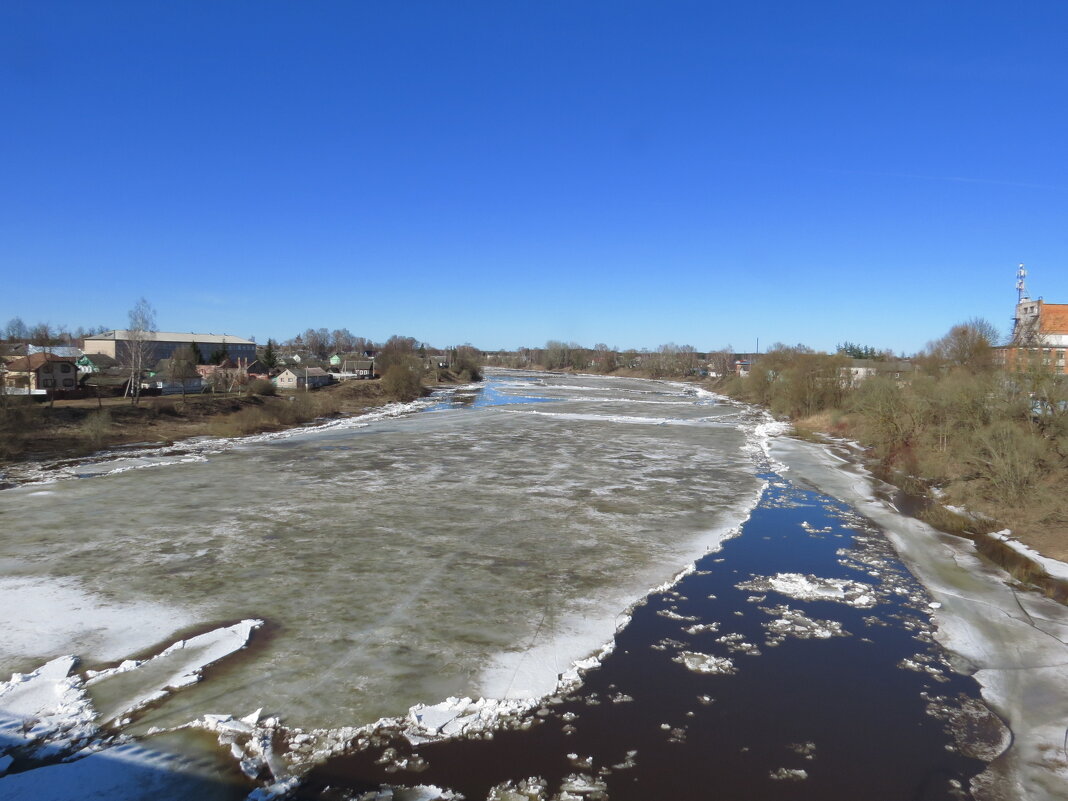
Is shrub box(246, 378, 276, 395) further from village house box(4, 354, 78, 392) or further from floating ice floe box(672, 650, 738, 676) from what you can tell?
floating ice floe box(672, 650, 738, 676)

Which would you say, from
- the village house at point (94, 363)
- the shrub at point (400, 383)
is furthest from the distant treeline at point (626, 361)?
the village house at point (94, 363)

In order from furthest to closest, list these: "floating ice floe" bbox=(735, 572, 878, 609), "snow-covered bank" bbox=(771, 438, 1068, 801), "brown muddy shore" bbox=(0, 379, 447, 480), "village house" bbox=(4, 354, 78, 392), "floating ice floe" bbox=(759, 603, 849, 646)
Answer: "village house" bbox=(4, 354, 78, 392), "brown muddy shore" bbox=(0, 379, 447, 480), "floating ice floe" bbox=(735, 572, 878, 609), "floating ice floe" bbox=(759, 603, 849, 646), "snow-covered bank" bbox=(771, 438, 1068, 801)

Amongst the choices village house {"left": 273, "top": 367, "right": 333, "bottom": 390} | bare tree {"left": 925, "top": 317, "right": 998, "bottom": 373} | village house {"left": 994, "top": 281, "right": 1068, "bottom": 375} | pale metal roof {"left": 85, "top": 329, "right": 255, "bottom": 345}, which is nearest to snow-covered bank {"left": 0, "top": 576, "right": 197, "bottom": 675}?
village house {"left": 994, "top": 281, "right": 1068, "bottom": 375}

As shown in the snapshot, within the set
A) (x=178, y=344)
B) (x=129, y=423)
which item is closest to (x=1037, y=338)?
(x=129, y=423)

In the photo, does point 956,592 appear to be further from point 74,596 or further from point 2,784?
point 74,596

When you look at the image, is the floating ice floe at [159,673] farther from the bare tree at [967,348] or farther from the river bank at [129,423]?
the bare tree at [967,348]

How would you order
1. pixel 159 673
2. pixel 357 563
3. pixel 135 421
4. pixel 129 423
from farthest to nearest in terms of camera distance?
pixel 135 421
pixel 129 423
pixel 357 563
pixel 159 673

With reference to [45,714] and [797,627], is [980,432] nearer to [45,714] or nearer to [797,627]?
[797,627]
